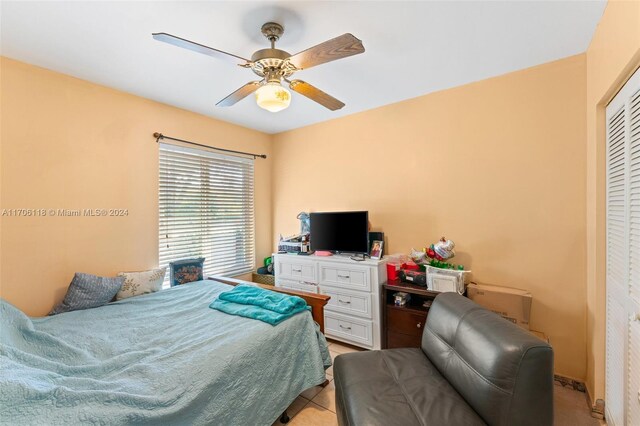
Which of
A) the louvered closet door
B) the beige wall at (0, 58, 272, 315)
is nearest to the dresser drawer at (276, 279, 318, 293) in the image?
the beige wall at (0, 58, 272, 315)

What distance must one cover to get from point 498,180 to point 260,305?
2304mm

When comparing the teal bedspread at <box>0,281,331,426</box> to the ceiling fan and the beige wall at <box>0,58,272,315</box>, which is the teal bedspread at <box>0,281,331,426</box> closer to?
the beige wall at <box>0,58,272,315</box>

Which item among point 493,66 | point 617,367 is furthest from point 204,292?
point 493,66

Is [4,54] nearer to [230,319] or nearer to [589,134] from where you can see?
[230,319]

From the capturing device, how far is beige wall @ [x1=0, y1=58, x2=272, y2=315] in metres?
2.03

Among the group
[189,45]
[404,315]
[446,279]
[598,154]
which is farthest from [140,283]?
[598,154]

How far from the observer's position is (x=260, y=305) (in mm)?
1980

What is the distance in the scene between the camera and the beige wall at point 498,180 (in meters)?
2.09

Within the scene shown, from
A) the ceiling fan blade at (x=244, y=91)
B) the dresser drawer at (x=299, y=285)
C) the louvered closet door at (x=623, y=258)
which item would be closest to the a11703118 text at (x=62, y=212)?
the ceiling fan blade at (x=244, y=91)

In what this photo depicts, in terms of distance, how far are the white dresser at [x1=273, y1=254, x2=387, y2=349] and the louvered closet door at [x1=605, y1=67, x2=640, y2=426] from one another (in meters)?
1.55

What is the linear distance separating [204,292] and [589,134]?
11.1 ft

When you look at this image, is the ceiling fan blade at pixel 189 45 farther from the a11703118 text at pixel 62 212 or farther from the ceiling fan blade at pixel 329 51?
the a11703118 text at pixel 62 212

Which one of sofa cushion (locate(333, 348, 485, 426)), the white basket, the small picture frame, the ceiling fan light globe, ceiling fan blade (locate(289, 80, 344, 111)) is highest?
ceiling fan blade (locate(289, 80, 344, 111))

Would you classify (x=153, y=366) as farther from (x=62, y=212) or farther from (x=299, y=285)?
(x=299, y=285)
